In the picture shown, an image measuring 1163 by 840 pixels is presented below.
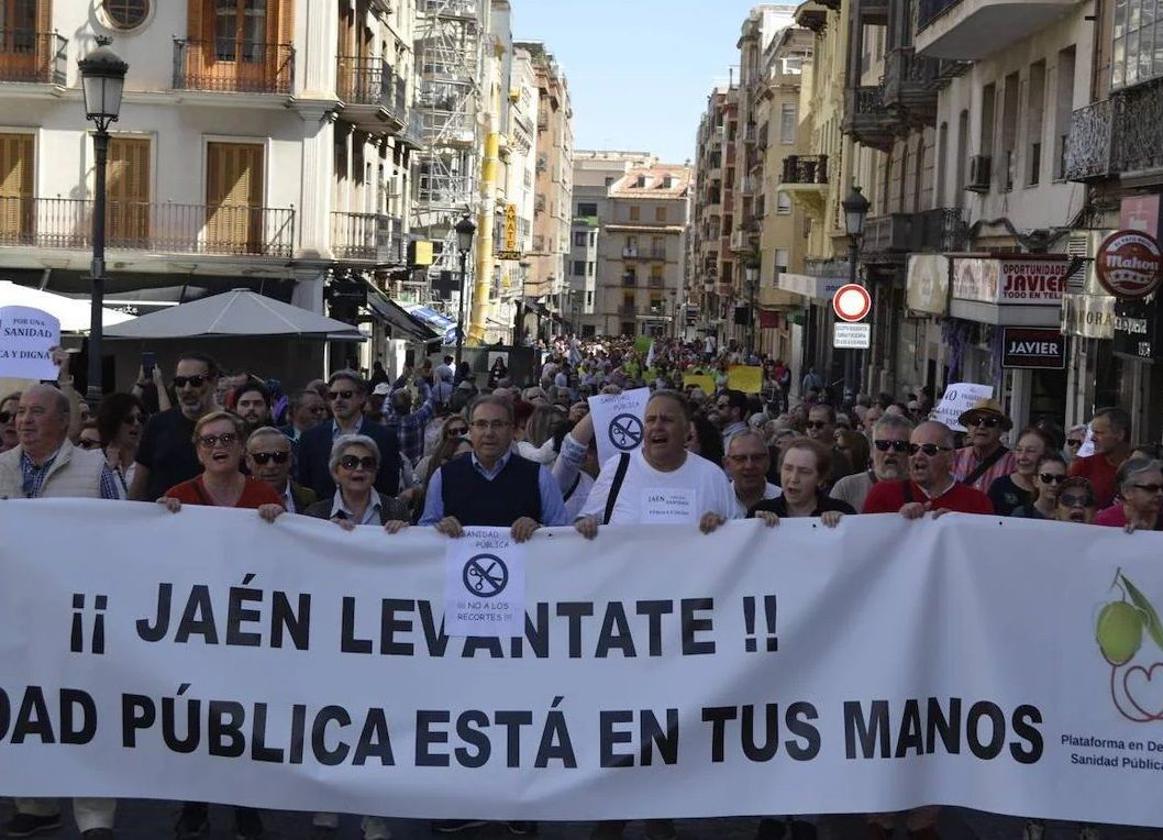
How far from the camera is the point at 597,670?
7.05 m

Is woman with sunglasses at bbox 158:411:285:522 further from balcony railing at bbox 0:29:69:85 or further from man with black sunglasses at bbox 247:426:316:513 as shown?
balcony railing at bbox 0:29:69:85

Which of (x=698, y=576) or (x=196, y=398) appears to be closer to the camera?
(x=698, y=576)

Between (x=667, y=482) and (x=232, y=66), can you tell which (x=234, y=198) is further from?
(x=667, y=482)

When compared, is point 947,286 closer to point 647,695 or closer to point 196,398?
point 196,398

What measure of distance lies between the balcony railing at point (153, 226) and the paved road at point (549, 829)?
90.9ft

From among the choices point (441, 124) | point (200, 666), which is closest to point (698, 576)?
point (200, 666)

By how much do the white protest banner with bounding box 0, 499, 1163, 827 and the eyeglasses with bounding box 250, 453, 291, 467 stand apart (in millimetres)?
1153

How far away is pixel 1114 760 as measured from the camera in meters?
6.98

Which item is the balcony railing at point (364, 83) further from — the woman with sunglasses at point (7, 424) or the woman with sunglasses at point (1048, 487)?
the woman with sunglasses at point (1048, 487)

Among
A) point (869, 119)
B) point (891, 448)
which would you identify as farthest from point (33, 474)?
point (869, 119)

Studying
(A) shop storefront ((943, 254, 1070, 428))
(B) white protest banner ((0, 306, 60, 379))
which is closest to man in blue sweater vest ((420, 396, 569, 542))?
(B) white protest banner ((0, 306, 60, 379))

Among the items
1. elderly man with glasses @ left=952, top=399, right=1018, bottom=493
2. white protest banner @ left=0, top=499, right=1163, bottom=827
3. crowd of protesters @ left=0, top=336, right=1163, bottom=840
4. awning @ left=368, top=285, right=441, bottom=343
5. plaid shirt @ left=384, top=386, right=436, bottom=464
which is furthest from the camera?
awning @ left=368, top=285, right=441, bottom=343

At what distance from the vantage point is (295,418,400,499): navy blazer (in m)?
10.3

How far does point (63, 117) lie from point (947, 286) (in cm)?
1812
